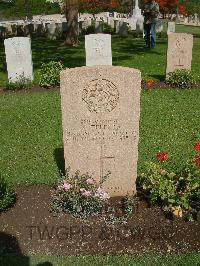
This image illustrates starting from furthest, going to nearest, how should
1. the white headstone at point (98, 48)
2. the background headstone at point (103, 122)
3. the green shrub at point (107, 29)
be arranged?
the green shrub at point (107, 29)
the white headstone at point (98, 48)
the background headstone at point (103, 122)

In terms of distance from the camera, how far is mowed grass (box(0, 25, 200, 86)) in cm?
1549

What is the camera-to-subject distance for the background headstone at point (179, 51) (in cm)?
1235

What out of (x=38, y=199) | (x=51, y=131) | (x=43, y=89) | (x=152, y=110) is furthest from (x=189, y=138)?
(x=43, y=89)

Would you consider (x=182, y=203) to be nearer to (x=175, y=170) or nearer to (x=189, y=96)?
(x=175, y=170)

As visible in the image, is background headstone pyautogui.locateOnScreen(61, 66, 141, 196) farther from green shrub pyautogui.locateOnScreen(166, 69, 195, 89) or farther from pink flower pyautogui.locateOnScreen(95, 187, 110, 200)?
green shrub pyautogui.locateOnScreen(166, 69, 195, 89)

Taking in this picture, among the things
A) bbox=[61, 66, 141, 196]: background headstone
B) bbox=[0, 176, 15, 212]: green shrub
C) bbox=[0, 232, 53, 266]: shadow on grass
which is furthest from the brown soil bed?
bbox=[61, 66, 141, 196]: background headstone

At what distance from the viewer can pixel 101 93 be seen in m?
5.59

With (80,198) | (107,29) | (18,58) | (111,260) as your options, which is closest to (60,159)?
(80,198)

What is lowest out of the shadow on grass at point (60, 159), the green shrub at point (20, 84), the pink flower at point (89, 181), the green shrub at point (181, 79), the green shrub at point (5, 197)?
the shadow on grass at point (60, 159)

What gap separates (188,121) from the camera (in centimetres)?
956

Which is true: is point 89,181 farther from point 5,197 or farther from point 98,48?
point 98,48

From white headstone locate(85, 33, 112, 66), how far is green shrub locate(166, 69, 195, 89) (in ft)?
7.51

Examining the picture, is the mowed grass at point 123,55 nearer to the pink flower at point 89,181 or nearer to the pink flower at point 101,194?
the pink flower at point 89,181

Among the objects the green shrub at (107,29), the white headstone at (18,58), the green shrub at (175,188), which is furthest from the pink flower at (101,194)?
the green shrub at (107,29)
